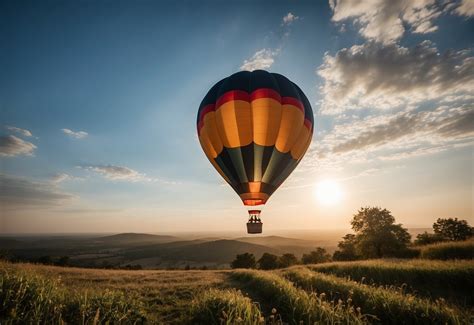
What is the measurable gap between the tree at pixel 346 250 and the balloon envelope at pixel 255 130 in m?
28.7

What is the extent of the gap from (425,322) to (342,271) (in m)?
11.1

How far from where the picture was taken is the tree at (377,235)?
3284cm

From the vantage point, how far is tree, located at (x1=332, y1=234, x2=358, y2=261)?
3984 cm

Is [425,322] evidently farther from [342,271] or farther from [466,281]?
[342,271]

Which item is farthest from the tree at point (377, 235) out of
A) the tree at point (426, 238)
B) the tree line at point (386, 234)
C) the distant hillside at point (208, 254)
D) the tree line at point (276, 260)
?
the distant hillside at point (208, 254)

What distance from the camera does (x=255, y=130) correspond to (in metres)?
18.0

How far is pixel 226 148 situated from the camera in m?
18.7

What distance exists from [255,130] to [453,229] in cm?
3659

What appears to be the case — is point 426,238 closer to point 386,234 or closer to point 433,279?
point 386,234

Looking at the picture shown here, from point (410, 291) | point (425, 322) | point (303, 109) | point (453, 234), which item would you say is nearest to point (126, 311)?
point (425, 322)

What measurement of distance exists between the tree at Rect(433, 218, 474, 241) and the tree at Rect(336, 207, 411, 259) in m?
6.83

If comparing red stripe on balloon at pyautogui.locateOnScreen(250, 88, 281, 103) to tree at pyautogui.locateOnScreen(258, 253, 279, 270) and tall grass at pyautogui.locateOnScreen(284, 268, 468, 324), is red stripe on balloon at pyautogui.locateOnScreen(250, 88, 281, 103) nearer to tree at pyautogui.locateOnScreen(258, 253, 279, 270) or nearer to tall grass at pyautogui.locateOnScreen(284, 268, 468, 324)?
tall grass at pyautogui.locateOnScreen(284, 268, 468, 324)

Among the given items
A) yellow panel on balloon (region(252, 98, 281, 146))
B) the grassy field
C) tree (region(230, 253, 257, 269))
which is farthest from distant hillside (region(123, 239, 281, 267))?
the grassy field

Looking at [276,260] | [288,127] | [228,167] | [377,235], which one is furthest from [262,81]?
[276,260]
